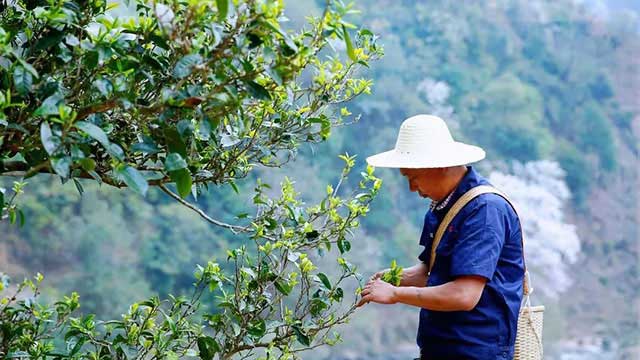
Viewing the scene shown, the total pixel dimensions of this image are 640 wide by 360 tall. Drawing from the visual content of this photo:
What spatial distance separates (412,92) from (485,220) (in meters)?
3.26

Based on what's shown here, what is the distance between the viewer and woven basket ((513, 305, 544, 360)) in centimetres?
218

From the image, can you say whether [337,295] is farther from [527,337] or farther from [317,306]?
[527,337]

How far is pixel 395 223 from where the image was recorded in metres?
5.03

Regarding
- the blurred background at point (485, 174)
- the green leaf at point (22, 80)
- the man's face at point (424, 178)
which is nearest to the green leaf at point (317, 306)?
the man's face at point (424, 178)

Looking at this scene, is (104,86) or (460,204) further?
(460,204)

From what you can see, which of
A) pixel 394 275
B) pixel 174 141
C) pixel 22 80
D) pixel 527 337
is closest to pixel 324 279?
pixel 394 275

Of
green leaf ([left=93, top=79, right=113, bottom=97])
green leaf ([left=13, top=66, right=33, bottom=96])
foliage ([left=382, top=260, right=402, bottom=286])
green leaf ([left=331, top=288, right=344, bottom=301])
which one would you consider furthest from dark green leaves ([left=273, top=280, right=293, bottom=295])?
green leaf ([left=13, top=66, right=33, bottom=96])

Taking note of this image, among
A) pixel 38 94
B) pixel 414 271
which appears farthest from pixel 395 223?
pixel 38 94

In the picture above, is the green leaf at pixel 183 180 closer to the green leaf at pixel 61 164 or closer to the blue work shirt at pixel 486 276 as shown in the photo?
the green leaf at pixel 61 164

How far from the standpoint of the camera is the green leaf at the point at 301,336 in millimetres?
2109

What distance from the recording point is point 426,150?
2061 mm

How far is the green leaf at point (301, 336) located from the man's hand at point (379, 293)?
5.9 inches

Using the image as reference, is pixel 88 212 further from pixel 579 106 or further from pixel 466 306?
pixel 466 306

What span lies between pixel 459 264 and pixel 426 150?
0.26 metres
